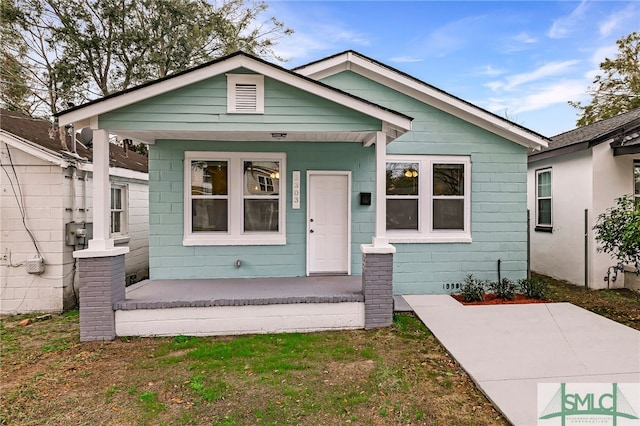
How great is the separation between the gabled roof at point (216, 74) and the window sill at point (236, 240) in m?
2.52

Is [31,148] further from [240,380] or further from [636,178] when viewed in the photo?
[636,178]

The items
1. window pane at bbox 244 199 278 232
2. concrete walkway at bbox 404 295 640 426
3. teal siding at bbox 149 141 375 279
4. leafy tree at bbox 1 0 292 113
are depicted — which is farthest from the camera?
leafy tree at bbox 1 0 292 113

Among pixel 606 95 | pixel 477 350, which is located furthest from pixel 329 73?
pixel 606 95

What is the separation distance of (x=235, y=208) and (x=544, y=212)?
7923 millimetres

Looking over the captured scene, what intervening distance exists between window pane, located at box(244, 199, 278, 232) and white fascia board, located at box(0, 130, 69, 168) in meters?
3.23

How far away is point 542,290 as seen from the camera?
6359 millimetres

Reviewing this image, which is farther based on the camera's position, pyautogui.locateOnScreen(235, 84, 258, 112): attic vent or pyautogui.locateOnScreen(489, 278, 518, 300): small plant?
pyautogui.locateOnScreen(489, 278, 518, 300): small plant

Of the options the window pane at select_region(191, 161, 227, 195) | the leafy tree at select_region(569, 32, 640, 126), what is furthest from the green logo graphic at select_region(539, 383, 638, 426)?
the leafy tree at select_region(569, 32, 640, 126)

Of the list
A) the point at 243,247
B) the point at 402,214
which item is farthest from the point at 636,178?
the point at 243,247

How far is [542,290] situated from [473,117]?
140 inches

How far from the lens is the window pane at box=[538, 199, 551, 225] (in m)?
8.65

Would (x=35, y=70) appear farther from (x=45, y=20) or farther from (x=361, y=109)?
(x=361, y=109)

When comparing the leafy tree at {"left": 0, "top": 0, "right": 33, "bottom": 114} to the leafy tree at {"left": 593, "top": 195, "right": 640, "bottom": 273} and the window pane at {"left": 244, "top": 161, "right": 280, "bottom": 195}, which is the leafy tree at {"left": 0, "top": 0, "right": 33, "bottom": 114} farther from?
the leafy tree at {"left": 593, "top": 195, "right": 640, "bottom": 273}

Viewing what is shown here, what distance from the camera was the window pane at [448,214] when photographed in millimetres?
6660
